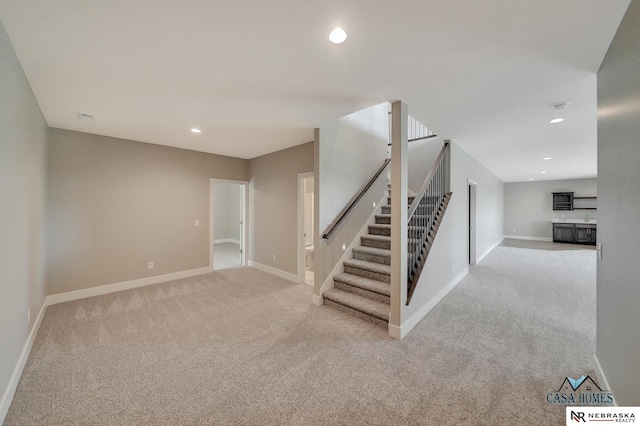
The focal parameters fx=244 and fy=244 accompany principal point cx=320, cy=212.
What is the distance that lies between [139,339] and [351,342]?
2.23 metres

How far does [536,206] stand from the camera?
9969 millimetres

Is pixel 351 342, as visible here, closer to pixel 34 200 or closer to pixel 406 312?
pixel 406 312

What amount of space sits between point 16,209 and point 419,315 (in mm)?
4120

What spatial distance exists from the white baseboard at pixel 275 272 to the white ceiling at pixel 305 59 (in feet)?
9.05

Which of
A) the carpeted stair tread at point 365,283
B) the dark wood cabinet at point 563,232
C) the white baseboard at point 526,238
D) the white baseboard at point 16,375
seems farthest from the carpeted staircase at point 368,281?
the white baseboard at point 526,238

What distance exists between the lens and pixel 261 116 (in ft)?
10.2

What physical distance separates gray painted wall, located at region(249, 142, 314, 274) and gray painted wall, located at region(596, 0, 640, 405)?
3415mm

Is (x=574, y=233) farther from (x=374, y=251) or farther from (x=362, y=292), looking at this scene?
(x=362, y=292)

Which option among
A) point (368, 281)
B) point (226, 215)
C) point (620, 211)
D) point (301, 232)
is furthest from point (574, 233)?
point (226, 215)

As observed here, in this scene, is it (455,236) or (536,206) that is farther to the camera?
(536,206)

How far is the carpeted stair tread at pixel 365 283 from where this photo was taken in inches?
124

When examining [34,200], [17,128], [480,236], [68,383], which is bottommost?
[68,383]

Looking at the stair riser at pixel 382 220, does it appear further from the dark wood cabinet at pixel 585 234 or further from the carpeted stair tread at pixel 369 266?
the dark wood cabinet at pixel 585 234

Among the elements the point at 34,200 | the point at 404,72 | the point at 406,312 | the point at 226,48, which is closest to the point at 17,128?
the point at 34,200
